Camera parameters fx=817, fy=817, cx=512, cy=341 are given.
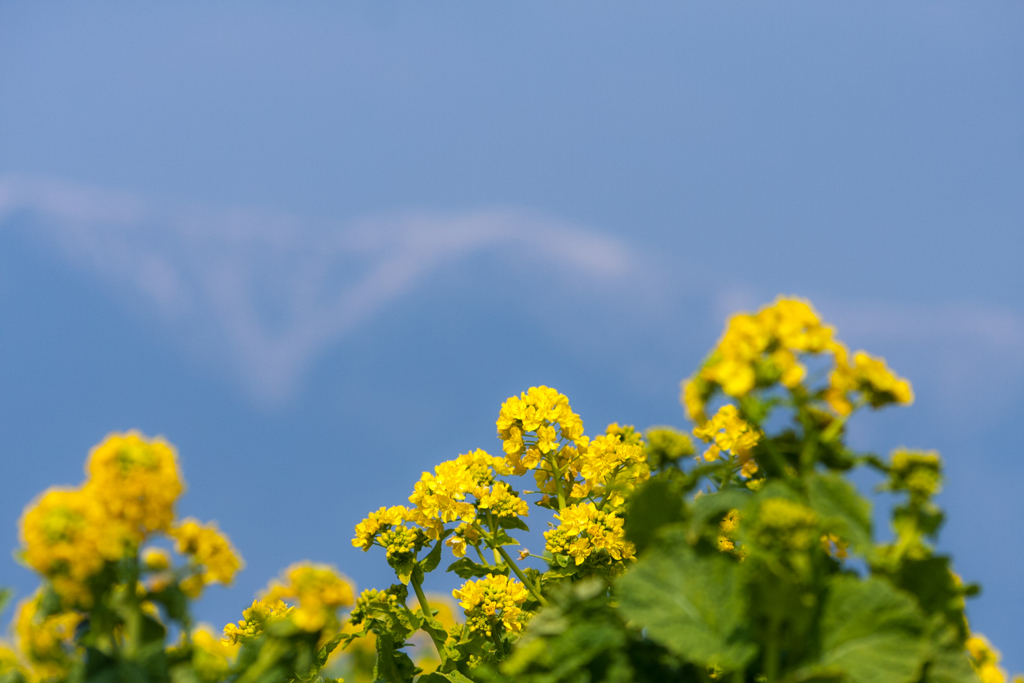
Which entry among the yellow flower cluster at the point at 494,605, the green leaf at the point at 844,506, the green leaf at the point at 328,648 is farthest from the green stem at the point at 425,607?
Answer: the green leaf at the point at 844,506

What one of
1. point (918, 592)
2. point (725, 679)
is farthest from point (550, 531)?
point (918, 592)

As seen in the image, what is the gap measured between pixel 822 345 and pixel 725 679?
3.81ft

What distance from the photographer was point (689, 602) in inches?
83.1

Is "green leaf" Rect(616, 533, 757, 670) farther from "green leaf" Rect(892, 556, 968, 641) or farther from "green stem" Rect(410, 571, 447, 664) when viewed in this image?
"green stem" Rect(410, 571, 447, 664)

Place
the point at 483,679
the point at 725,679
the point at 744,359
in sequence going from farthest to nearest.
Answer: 1. the point at 483,679
2. the point at 725,679
3. the point at 744,359

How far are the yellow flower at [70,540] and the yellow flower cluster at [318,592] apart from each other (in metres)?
0.49

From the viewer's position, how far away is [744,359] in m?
2.27

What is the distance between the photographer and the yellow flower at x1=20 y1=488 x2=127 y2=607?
2.14 metres

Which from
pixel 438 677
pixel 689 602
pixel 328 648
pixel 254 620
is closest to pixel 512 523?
pixel 438 677

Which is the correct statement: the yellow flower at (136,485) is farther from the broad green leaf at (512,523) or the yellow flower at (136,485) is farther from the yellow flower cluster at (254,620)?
the broad green leaf at (512,523)

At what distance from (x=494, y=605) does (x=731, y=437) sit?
1.66 meters

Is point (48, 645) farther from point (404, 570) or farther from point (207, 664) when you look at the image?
point (404, 570)

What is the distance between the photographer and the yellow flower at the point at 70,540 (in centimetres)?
214

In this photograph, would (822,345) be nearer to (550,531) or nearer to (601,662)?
(601,662)
